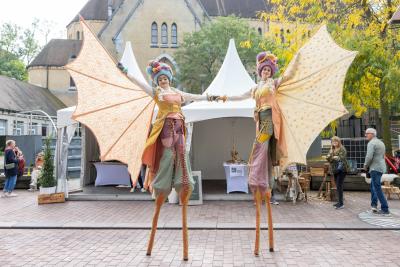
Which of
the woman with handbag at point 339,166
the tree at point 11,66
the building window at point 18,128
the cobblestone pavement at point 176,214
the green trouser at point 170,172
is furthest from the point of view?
the tree at point 11,66

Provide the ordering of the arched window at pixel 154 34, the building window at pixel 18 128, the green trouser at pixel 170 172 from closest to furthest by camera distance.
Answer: the green trouser at pixel 170 172, the building window at pixel 18 128, the arched window at pixel 154 34

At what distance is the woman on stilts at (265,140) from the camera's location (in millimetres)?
5250

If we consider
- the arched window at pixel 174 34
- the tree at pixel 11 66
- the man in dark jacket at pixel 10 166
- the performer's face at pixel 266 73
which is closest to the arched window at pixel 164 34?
the arched window at pixel 174 34

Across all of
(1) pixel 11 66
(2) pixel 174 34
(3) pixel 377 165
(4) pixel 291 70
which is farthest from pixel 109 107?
(1) pixel 11 66

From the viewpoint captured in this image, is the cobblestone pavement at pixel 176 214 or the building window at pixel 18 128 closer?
the cobblestone pavement at pixel 176 214

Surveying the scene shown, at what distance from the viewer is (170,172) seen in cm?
509

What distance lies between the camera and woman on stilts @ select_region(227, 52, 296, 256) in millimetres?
5250

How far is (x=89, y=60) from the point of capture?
5.45 m

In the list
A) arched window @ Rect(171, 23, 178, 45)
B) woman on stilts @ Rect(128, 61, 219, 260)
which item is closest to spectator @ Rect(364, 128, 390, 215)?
woman on stilts @ Rect(128, 61, 219, 260)

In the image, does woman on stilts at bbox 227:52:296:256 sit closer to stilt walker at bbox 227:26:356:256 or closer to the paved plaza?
stilt walker at bbox 227:26:356:256

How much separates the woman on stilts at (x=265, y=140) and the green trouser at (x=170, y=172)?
88 cm

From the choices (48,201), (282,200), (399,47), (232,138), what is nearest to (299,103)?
(282,200)

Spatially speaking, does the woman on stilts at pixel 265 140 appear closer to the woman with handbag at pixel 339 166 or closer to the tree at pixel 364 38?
the woman with handbag at pixel 339 166

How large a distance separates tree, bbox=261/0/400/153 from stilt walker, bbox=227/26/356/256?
634 cm
